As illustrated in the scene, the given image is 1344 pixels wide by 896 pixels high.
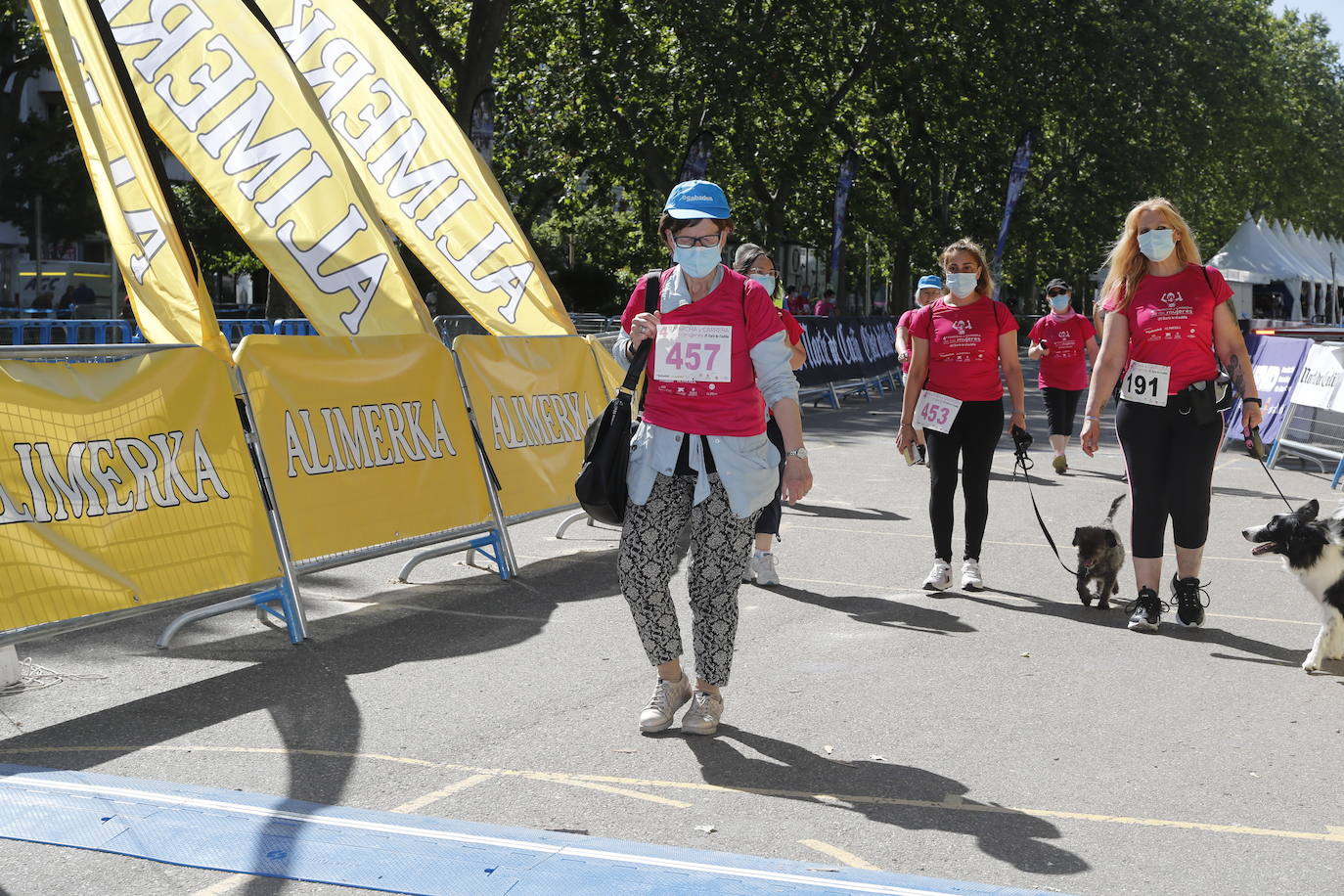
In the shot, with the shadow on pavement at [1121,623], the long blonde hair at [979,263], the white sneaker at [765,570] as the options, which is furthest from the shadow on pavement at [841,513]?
the long blonde hair at [979,263]

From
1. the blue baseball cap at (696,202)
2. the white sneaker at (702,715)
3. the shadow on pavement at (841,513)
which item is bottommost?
the shadow on pavement at (841,513)

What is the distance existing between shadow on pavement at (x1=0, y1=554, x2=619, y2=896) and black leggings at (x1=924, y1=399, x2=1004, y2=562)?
1.95 meters

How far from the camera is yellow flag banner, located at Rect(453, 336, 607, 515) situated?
909 cm

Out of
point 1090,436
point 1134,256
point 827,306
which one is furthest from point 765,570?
point 827,306

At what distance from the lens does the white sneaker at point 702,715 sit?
18.2ft

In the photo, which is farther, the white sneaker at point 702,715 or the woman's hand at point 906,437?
the woman's hand at point 906,437

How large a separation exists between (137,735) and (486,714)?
4.26 feet

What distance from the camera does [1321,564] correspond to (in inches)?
261

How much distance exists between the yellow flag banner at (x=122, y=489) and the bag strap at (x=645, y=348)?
236 cm

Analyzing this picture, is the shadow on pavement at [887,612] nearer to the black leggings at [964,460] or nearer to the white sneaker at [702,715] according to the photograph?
the black leggings at [964,460]

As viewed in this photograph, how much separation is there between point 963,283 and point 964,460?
1036 mm

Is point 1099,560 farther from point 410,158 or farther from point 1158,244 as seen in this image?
point 410,158

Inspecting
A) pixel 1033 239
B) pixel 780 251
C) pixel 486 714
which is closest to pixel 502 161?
pixel 780 251

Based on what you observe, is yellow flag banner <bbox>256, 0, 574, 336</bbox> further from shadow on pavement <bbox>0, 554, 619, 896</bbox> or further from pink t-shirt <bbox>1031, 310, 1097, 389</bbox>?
pink t-shirt <bbox>1031, 310, 1097, 389</bbox>
